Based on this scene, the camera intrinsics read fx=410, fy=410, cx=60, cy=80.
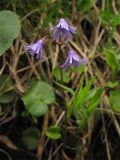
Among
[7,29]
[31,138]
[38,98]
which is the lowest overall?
[31,138]

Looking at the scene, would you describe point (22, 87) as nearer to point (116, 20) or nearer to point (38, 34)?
point (38, 34)

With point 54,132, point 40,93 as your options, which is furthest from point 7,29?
point 54,132

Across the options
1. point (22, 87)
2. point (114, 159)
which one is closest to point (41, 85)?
point (22, 87)

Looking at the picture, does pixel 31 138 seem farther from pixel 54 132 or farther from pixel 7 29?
pixel 7 29

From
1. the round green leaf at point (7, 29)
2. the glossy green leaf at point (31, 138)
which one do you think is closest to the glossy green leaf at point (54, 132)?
the glossy green leaf at point (31, 138)

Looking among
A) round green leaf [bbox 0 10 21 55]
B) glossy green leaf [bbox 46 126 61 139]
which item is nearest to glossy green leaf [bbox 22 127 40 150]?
glossy green leaf [bbox 46 126 61 139]
